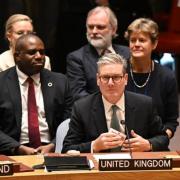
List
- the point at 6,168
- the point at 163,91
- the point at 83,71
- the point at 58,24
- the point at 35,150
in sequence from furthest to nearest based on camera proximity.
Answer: the point at 58,24, the point at 83,71, the point at 163,91, the point at 35,150, the point at 6,168

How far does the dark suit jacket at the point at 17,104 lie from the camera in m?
4.11

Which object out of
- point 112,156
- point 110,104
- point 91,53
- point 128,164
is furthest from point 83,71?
point 128,164

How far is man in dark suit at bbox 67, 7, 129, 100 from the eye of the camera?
4.75 meters

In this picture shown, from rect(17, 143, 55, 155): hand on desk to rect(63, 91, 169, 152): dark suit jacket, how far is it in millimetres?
390

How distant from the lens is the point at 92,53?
16.0 ft

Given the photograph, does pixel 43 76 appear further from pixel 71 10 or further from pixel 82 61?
pixel 71 10

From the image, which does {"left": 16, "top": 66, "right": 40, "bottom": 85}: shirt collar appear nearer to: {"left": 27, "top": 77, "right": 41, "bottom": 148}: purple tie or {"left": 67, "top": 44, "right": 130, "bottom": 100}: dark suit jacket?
{"left": 27, "top": 77, "right": 41, "bottom": 148}: purple tie

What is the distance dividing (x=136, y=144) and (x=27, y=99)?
3.31ft

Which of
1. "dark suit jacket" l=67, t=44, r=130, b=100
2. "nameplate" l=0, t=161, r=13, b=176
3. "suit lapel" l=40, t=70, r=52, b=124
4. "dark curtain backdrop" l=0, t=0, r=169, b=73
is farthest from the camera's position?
"dark curtain backdrop" l=0, t=0, r=169, b=73

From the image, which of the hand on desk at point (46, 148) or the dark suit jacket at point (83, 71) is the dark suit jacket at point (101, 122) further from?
the dark suit jacket at point (83, 71)

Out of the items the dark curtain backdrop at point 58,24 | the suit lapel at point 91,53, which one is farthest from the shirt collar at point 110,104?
the dark curtain backdrop at point 58,24

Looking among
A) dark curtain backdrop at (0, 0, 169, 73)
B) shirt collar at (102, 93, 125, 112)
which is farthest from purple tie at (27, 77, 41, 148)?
dark curtain backdrop at (0, 0, 169, 73)

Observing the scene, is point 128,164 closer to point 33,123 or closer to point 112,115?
point 112,115

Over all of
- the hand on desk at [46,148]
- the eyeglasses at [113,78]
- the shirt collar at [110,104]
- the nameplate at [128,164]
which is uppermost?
the eyeglasses at [113,78]
